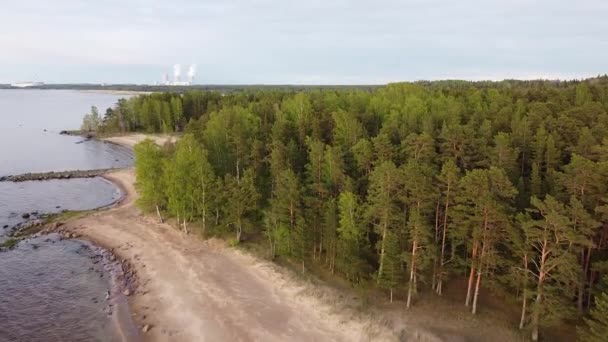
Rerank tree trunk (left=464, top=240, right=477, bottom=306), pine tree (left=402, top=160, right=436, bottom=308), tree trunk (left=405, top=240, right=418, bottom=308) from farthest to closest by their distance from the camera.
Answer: tree trunk (left=405, top=240, right=418, bottom=308), pine tree (left=402, top=160, right=436, bottom=308), tree trunk (left=464, top=240, right=477, bottom=306)

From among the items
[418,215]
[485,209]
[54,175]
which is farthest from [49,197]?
[485,209]

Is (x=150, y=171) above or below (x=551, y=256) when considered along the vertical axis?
above

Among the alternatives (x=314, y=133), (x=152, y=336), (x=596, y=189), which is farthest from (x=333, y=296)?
(x=314, y=133)

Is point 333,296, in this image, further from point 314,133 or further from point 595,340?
point 314,133

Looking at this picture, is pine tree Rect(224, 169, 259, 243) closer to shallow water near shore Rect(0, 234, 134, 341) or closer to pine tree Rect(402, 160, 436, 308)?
shallow water near shore Rect(0, 234, 134, 341)

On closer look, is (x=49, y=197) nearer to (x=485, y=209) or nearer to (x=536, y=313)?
(x=485, y=209)

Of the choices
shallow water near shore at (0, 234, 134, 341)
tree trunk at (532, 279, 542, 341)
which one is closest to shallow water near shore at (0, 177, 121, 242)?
shallow water near shore at (0, 234, 134, 341)
